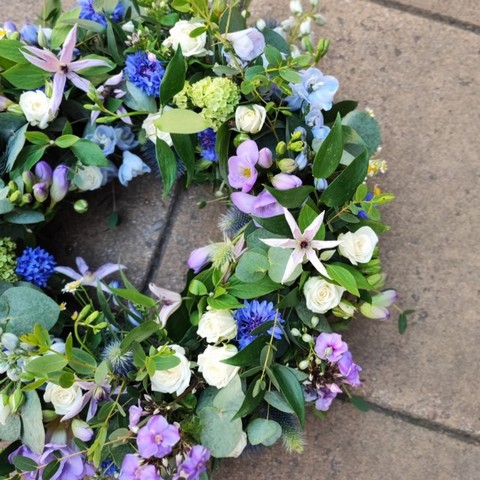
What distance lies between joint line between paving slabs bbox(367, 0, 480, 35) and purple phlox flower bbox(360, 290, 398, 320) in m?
0.55

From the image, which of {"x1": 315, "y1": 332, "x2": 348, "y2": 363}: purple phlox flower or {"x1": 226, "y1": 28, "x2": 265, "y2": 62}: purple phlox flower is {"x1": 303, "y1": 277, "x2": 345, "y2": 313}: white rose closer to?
{"x1": 315, "y1": 332, "x2": 348, "y2": 363}: purple phlox flower

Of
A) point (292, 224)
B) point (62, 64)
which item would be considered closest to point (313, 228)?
point (292, 224)

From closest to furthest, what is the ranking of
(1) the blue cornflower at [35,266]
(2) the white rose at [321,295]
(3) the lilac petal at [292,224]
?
(3) the lilac petal at [292,224], (2) the white rose at [321,295], (1) the blue cornflower at [35,266]

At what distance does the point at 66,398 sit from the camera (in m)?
0.92

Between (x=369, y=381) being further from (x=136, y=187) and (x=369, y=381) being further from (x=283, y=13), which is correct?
(x=283, y=13)

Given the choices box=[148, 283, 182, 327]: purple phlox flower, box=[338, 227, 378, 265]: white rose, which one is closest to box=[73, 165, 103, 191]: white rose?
box=[148, 283, 182, 327]: purple phlox flower

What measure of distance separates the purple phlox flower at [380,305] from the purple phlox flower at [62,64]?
1.87 ft

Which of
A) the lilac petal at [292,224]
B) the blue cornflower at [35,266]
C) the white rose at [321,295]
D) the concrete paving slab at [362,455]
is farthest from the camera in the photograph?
the concrete paving slab at [362,455]

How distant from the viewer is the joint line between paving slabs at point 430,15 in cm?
119

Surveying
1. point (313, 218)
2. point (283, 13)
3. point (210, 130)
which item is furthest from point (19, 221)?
point (283, 13)

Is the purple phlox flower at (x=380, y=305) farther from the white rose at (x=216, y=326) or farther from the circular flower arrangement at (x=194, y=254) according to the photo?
the white rose at (x=216, y=326)

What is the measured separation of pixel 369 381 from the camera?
3.73 feet

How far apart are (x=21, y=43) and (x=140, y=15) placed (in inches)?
7.6

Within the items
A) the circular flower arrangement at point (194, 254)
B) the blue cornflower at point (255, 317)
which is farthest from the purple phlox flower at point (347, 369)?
the blue cornflower at point (255, 317)
